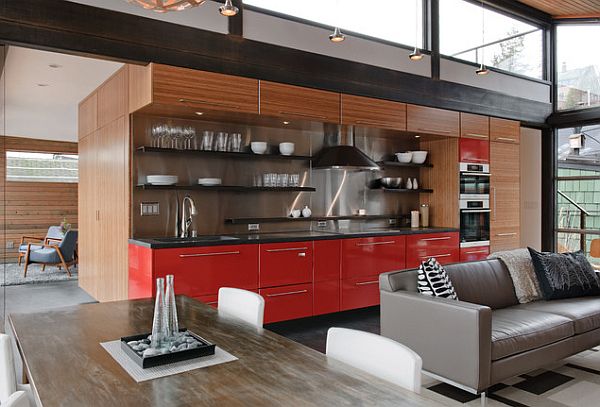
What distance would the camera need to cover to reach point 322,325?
15.4ft

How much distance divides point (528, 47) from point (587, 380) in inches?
206

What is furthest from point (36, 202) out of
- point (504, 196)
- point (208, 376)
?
point (208, 376)

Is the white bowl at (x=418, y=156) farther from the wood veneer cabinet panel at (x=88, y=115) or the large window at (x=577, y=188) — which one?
the wood veneer cabinet panel at (x=88, y=115)

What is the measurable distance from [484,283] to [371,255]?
1.40 m

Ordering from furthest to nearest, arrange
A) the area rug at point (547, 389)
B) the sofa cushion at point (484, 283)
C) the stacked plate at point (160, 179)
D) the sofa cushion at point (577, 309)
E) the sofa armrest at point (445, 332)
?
1. the stacked plate at point (160, 179)
2. the sofa cushion at point (484, 283)
3. the sofa cushion at point (577, 309)
4. the area rug at point (547, 389)
5. the sofa armrest at point (445, 332)

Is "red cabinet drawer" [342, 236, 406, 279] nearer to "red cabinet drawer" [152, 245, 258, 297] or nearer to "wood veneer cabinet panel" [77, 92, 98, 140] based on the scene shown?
"red cabinet drawer" [152, 245, 258, 297]

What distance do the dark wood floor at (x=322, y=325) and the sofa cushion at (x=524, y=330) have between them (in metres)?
1.44

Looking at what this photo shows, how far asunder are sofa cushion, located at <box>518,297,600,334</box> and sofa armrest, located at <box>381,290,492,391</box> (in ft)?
3.31

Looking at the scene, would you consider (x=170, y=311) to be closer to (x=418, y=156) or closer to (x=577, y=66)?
(x=418, y=156)

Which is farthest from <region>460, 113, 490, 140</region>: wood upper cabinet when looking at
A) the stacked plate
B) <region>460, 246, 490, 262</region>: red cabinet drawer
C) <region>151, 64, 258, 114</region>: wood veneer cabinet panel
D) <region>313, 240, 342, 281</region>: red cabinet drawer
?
the stacked plate

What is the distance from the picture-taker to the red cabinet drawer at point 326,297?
452cm

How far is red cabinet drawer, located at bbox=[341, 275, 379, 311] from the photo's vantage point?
Result: 4.73 m

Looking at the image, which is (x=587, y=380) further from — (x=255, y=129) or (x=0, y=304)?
(x=0, y=304)

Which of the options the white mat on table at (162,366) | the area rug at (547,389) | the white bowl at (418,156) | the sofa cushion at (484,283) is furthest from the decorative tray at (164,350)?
the white bowl at (418,156)
